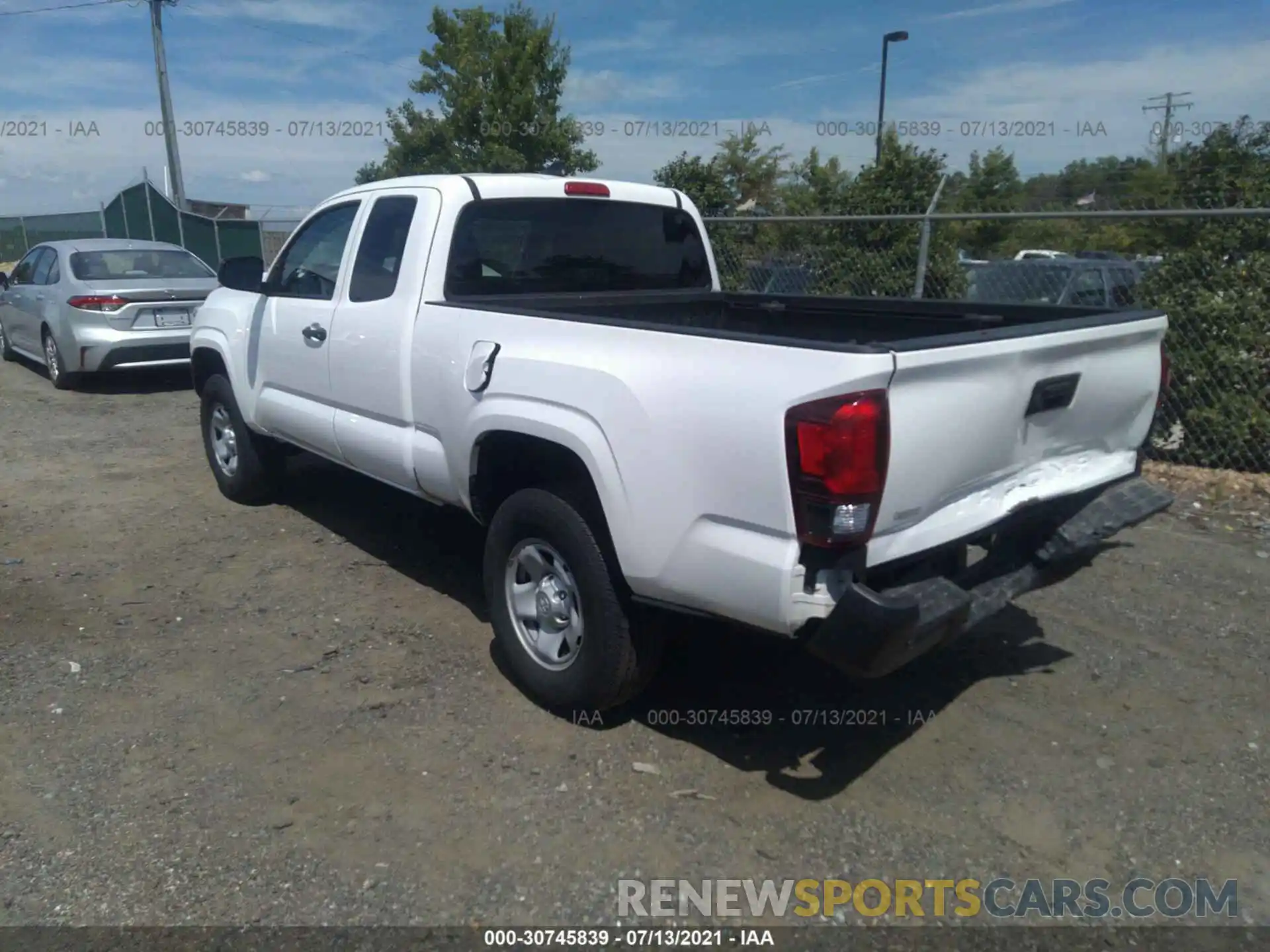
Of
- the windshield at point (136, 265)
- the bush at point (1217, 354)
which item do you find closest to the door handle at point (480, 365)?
the bush at point (1217, 354)

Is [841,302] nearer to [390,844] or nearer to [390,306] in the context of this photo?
[390,306]

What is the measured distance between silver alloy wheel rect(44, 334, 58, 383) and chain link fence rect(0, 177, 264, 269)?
8.92 meters

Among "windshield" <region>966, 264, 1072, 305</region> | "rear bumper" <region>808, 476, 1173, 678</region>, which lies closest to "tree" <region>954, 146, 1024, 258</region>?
"windshield" <region>966, 264, 1072, 305</region>

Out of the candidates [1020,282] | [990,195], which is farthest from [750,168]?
[1020,282]

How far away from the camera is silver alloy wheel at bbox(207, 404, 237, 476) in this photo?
6.51m

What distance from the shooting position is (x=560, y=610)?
12.4 ft

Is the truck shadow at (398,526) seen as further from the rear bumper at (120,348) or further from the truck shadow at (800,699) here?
the rear bumper at (120,348)

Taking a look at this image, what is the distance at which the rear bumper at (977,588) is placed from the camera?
281cm

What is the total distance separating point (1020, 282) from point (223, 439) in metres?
6.93

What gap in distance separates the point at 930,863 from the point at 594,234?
327 cm

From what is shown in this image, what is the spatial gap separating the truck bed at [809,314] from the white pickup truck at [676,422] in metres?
0.01

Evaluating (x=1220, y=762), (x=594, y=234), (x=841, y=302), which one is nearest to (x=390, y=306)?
(x=594, y=234)

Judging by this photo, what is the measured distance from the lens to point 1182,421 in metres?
7.50

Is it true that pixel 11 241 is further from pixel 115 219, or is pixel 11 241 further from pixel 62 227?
pixel 115 219
